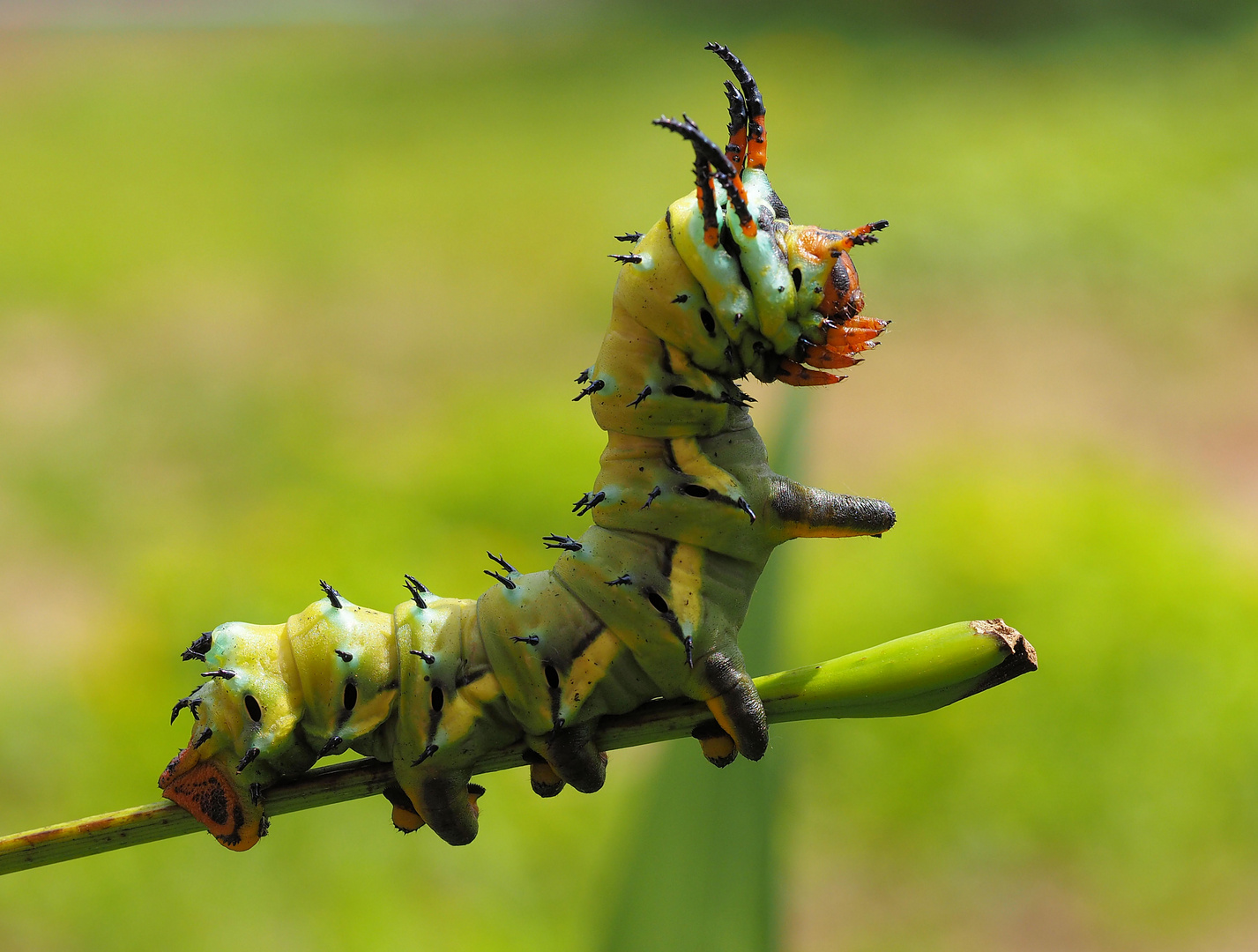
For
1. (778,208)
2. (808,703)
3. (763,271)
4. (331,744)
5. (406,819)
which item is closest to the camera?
(808,703)

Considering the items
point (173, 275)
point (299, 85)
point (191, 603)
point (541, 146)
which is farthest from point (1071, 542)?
point (299, 85)

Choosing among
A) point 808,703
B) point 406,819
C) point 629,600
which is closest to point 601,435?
point 406,819

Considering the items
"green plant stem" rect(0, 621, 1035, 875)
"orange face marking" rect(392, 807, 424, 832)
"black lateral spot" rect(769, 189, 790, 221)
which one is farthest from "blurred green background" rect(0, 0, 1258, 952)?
"black lateral spot" rect(769, 189, 790, 221)

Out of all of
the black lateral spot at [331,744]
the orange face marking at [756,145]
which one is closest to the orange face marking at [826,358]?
the orange face marking at [756,145]

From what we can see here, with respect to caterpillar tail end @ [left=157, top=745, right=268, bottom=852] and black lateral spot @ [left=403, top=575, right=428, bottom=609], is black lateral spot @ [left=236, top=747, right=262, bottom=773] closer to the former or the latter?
caterpillar tail end @ [left=157, top=745, right=268, bottom=852]

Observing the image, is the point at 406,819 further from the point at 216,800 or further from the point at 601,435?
the point at 601,435

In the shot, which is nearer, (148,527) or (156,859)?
(156,859)

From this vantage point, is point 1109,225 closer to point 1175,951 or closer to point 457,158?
point 457,158
